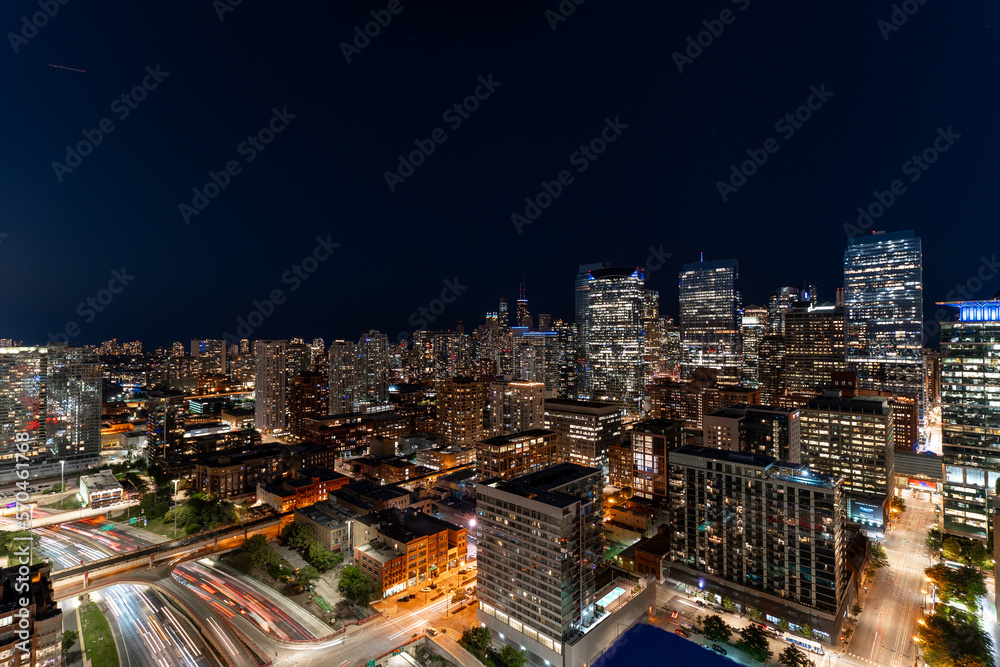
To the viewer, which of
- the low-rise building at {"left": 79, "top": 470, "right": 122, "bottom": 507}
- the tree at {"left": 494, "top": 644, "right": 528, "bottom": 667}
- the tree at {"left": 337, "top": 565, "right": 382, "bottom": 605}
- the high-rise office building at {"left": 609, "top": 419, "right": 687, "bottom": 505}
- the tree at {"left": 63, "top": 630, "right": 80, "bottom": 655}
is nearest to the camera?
the tree at {"left": 494, "top": 644, "right": 528, "bottom": 667}

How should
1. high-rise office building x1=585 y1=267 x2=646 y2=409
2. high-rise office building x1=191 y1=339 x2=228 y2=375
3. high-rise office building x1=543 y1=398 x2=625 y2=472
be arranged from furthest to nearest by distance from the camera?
high-rise office building x1=191 y1=339 x2=228 y2=375 → high-rise office building x1=585 y1=267 x2=646 y2=409 → high-rise office building x1=543 y1=398 x2=625 y2=472

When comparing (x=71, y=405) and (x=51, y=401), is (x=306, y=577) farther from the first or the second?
(x=51, y=401)

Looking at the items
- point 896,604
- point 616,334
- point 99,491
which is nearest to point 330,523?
point 99,491

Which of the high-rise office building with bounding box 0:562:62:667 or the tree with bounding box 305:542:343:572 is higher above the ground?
the high-rise office building with bounding box 0:562:62:667

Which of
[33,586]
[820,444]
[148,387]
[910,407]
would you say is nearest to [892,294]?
[910,407]

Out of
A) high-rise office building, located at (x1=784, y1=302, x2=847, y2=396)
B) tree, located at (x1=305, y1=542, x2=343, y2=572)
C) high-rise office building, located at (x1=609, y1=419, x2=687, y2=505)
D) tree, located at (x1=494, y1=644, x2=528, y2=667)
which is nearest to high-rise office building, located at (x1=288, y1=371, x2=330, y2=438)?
tree, located at (x1=305, y1=542, x2=343, y2=572)

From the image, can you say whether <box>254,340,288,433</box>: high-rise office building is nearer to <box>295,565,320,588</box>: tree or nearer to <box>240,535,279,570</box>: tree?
<box>240,535,279,570</box>: tree

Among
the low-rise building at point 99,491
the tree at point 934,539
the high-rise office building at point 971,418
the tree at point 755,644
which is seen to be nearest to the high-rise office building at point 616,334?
the tree at point 934,539
